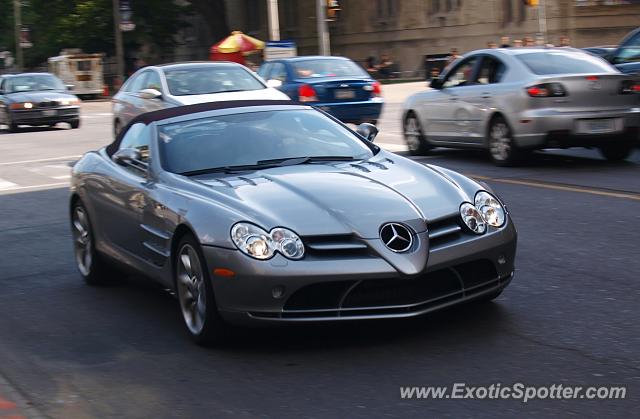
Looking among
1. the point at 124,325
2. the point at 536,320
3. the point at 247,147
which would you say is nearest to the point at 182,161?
the point at 247,147

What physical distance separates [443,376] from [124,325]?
7.76 feet

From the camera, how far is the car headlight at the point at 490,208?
628 centimetres

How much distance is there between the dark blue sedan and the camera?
A: 68.8 ft

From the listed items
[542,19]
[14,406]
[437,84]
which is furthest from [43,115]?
[542,19]

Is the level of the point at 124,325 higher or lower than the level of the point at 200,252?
lower

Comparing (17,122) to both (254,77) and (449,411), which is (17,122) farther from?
(449,411)

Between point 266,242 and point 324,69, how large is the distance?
53.6 feet

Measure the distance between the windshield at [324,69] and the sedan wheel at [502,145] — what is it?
7.40 meters

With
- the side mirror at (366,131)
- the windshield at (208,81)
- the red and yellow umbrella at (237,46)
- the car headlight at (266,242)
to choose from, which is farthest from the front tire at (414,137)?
the red and yellow umbrella at (237,46)

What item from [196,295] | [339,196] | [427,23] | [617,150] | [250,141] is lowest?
[617,150]

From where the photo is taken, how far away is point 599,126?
13.9 m

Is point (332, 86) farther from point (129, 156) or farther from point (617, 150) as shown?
point (129, 156)

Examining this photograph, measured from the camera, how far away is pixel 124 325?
685cm

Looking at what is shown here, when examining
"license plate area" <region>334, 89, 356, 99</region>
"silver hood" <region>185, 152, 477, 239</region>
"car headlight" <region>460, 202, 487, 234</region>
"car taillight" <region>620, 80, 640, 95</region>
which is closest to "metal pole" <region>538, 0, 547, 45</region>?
"license plate area" <region>334, 89, 356, 99</region>
